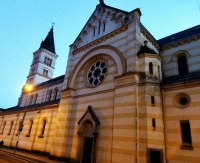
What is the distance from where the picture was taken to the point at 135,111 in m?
11.8

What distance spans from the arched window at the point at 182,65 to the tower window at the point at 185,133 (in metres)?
6.45

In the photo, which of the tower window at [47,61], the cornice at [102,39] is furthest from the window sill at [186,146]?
the tower window at [47,61]

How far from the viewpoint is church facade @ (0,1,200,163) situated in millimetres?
11133

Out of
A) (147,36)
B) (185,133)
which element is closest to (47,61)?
(147,36)

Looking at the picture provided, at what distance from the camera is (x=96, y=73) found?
56.3 feet

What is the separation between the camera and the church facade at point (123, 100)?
11.1 metres

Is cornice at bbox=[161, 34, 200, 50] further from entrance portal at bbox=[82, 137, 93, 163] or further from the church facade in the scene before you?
entrance portal at bbox=[82, 137, 93, 163]

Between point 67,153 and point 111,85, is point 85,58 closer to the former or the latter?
point 111,85

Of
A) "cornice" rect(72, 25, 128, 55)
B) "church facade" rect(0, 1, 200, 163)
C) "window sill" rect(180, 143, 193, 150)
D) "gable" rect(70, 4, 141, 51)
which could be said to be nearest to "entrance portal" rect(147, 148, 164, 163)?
"church facade" rect(0, 1, 200, 163)

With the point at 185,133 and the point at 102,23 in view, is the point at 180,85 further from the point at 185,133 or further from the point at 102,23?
the point at 102,23

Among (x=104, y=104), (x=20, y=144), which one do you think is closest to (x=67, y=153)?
(x=104, y=104)

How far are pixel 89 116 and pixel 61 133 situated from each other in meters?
4.54

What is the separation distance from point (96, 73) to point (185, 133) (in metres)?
10.1

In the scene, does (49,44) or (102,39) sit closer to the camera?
(102,39)
